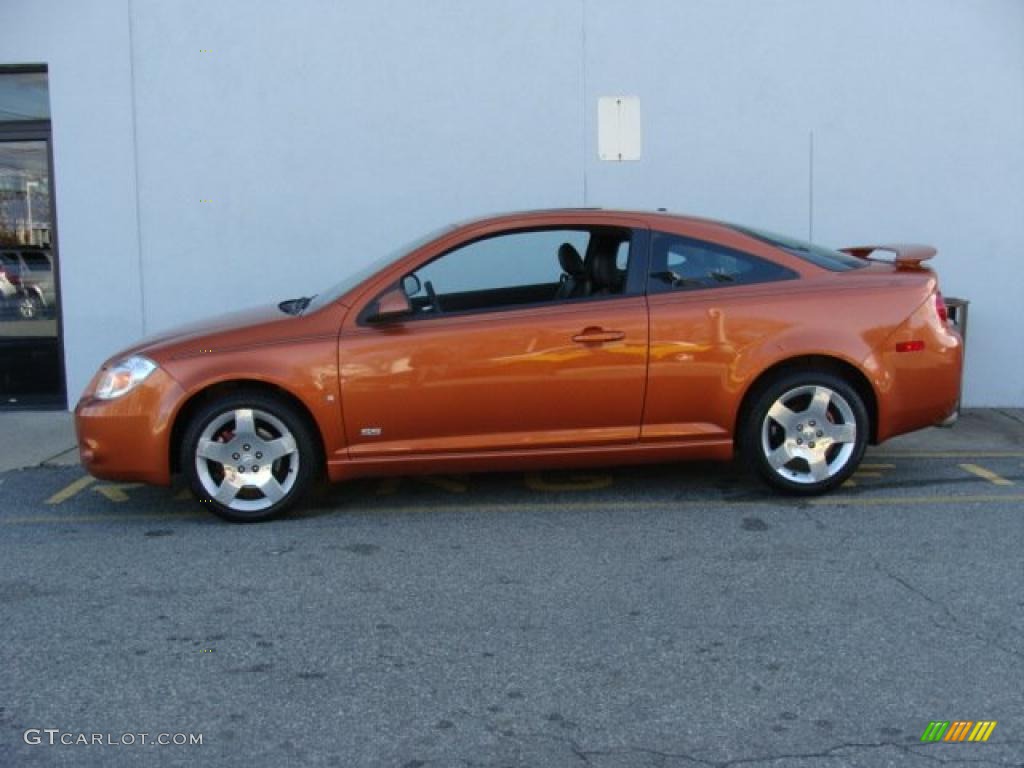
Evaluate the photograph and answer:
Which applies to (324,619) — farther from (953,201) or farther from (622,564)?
(953,201)

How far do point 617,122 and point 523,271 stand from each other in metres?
2.52

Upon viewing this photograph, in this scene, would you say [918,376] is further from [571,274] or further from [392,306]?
[392,306]

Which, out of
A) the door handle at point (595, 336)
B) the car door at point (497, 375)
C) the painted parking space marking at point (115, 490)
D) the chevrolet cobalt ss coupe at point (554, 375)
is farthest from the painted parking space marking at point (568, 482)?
the painted parking space marking at point (115, 490)

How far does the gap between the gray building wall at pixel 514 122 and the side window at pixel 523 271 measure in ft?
7.33

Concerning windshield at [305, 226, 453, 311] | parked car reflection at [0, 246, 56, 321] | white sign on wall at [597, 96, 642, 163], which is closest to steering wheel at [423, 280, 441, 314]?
windshield at [305, 226, 453, 311]

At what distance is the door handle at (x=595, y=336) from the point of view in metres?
5.86

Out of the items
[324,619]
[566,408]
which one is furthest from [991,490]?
[324,619]

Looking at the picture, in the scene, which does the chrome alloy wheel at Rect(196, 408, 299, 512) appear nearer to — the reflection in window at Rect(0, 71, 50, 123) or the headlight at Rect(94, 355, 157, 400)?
the headlight at Rect(94, 355, 157, 400)

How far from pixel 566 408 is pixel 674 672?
219 centimetres

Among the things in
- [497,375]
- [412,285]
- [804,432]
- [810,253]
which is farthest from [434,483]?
[810,253]

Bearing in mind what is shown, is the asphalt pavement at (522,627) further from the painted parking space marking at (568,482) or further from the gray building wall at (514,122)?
the gray building wall at (514,122)

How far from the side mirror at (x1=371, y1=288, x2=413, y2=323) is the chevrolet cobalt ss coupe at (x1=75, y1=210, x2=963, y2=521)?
17mm

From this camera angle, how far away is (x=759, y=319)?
19.6 feet

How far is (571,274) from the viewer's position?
6594 mm
